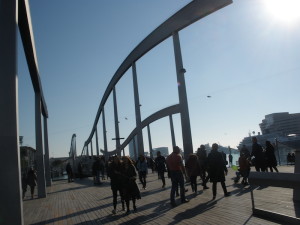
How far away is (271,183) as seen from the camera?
286 inches

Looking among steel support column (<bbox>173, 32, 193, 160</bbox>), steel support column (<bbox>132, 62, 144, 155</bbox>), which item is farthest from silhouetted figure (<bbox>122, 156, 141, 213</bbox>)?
steel support column (<bbox>132, 62, 144, 155</bbox>)

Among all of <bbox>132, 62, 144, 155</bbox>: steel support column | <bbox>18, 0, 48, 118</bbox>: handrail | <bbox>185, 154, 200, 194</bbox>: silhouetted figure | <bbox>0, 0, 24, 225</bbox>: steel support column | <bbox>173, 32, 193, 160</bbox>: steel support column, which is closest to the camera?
<bbox>0, 0, 24, 225</bbox>: steel support column

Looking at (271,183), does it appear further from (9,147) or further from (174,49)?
(174,49)

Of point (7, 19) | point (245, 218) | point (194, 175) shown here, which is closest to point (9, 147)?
point (7, 19)

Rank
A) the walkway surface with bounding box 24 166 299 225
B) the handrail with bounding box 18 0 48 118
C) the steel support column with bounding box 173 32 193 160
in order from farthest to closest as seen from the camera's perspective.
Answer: the steel support column with bounding box 173 32 193 160 → the handrail with bounding box 18 0 48 118 → the walkway surface with bounding box 24 166 299 225

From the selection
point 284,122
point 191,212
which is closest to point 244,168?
point 191,212

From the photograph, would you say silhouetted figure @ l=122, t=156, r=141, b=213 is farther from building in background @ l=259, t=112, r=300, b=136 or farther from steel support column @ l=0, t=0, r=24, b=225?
building in background @ l=259, t=112, r=300, b=136

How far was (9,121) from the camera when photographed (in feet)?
20.7

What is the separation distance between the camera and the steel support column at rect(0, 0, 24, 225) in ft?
20.1

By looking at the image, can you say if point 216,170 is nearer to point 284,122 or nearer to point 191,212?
point 191,212

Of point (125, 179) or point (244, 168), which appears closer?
point (125, 179)

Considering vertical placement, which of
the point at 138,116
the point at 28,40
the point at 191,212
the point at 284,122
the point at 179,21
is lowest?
the point at 191,212

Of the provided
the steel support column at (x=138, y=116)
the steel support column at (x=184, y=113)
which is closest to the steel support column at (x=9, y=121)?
the steel support column at (x=184, y=113)

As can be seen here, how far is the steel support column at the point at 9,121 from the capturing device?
20.1ft
